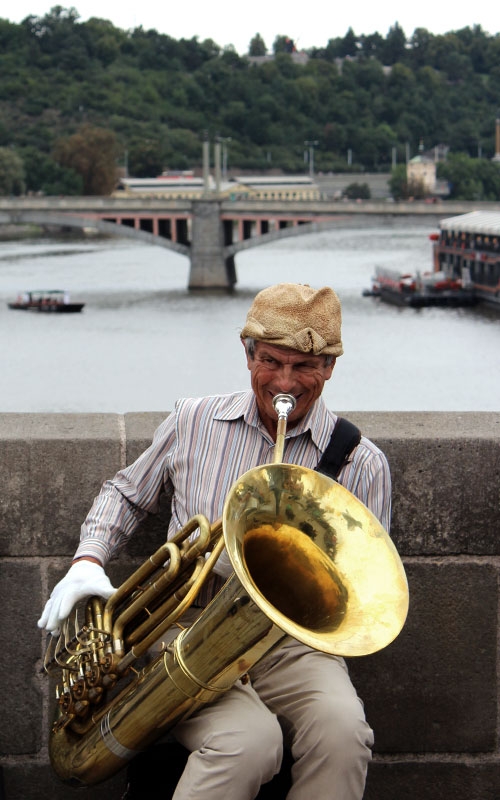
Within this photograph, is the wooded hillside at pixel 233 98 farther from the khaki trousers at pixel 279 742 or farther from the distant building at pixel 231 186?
the khaki trousers at pixel 279 742

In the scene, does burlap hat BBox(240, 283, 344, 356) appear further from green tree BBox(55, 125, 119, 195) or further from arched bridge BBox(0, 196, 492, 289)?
green tree BBox(55, 125, 119, 195)

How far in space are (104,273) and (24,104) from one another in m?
43.9

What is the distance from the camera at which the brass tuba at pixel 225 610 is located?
88.0 inches

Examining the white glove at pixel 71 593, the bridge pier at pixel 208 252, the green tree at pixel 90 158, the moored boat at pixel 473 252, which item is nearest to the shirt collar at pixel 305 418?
the white glove at pixel 71 593

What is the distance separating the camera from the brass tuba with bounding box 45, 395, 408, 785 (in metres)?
2.23

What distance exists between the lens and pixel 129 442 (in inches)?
114

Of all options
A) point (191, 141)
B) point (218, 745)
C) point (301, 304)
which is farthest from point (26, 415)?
point (191, 141)

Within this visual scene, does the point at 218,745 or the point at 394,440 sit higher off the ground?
the point at 394,440

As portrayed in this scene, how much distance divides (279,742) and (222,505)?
51 centimetres

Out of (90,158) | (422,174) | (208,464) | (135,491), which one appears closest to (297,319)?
(208,464)

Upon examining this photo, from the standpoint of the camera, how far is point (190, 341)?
1444 inches

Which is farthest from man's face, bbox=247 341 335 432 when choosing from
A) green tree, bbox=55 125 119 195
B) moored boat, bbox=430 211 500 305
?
green tree, bbox=55 125 119 195

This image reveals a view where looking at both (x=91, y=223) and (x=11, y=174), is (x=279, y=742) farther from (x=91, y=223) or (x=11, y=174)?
(x=11, y=174)

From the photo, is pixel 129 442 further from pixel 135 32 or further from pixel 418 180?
pixel 135 32
